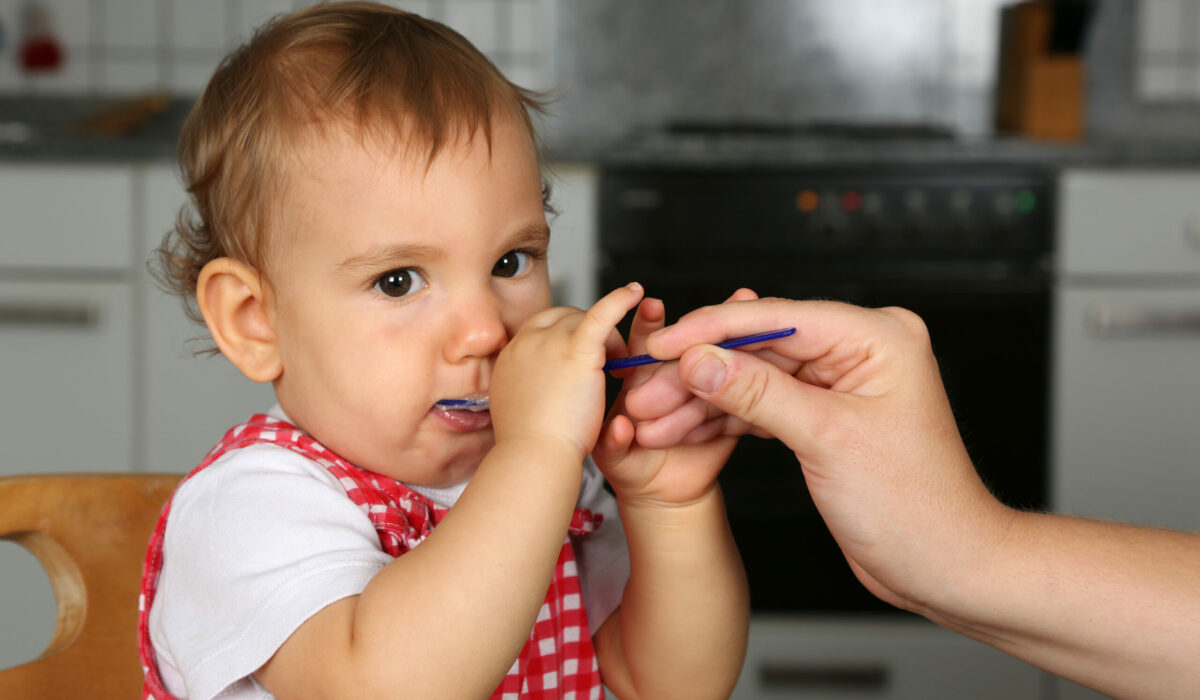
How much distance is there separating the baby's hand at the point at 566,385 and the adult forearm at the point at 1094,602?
0.23 m

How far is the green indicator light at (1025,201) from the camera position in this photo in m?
1.99

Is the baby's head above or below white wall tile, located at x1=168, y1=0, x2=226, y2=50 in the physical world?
below

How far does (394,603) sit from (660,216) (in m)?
1.44

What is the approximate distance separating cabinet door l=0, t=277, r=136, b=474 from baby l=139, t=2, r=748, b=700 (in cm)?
120

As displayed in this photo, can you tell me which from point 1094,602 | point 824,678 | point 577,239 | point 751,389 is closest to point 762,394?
point 751,389

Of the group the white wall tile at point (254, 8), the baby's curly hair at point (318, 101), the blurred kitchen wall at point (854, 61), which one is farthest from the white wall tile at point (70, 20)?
the baby's curly hair at point (318, 101)

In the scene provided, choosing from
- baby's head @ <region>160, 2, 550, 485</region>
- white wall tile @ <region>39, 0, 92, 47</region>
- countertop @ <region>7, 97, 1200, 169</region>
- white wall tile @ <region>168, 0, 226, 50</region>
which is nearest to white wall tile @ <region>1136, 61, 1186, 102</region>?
countertop @ <region>7, 97, 1200, 169</region>

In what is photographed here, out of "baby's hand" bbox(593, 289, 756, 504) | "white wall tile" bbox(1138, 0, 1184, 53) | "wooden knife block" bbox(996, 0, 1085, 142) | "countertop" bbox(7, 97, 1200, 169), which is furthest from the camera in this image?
"white wall tile" bbox(1138, 0, 1184, 53)

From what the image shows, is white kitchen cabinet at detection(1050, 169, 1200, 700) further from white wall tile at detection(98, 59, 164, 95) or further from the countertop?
white wall tile at detection(98, 59, 164, 95)

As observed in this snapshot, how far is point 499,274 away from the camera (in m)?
0.81

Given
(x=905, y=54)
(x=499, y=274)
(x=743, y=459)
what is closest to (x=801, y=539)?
(x=743, y=459)

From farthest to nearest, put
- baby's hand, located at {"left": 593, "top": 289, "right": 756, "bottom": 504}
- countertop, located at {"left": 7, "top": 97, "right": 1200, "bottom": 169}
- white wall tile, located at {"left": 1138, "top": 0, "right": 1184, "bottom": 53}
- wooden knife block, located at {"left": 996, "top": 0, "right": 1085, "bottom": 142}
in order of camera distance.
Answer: white wall tile, located at {"left": 1138, "top": 0, "right": 1184, "bottom": 53} < wooden knife block, located at {"left": 996, "top": 0, "right": 1085, "bottom": 142} < countertop, located at {"left": 7, "top": 97, "right": 1200, "bottom": 169} < baby's hand, located at {"left": 593, "top": 289, "right": 756, "bottom": 504}

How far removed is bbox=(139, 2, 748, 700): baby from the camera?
0.65 meters

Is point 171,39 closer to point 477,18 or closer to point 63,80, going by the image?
point 63,80
